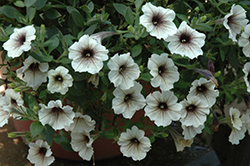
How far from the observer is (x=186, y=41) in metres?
0.99

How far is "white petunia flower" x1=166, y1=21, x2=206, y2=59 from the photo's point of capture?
96 cm

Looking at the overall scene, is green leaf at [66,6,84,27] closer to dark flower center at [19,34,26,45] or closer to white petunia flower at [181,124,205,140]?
dark flower center at [19,34,26,45]

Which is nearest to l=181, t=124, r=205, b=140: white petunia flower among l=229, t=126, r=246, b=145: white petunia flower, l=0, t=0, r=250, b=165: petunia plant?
l=0, t=0, r=250, b=165: petunia plant

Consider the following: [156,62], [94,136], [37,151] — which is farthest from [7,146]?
[156,62]

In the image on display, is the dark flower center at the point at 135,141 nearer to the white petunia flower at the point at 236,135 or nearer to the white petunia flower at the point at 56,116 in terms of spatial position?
the white petunia flower at the point at 56,116

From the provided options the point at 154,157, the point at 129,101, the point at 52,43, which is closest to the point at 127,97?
the point at 129,101

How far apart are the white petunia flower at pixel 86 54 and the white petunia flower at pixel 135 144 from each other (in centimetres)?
35

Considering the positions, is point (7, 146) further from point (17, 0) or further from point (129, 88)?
point (129, 88)

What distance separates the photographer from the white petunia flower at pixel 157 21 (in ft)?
3.05

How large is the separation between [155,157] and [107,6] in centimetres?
89

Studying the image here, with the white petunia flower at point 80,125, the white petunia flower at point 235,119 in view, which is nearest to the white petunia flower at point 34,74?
the white petunia flower at point 80,125

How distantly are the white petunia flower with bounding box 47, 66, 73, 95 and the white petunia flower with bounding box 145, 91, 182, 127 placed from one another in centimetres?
29

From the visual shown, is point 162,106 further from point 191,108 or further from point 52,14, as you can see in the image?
point 52,14

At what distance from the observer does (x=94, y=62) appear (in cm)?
90
